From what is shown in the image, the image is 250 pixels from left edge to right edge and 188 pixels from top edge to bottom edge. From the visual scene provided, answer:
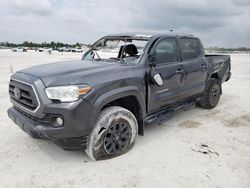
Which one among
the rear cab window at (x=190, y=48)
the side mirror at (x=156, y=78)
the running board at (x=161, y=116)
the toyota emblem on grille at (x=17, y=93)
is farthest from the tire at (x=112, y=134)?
the rear cab window at (x=190, y=48)

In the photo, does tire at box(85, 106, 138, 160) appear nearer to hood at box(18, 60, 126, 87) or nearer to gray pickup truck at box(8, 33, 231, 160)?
gray pickup truck at box(8, 33, 231, 160)

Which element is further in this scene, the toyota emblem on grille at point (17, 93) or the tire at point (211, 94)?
the tire at point (211, 94)

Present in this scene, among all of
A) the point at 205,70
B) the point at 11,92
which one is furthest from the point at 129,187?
the point at 205,70

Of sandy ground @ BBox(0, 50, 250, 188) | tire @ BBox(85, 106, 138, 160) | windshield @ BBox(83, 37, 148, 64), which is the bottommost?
sandy ground @ BBox(0, 50, 250, 188)

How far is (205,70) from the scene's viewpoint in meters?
5.37

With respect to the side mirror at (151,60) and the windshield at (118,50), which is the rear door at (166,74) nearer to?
the side mirror at (151,60)

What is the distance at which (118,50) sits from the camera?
4301 mm

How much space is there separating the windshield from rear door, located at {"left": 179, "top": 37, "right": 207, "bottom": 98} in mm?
1110

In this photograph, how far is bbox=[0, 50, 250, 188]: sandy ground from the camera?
2875mm

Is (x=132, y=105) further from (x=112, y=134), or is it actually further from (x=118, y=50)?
(x=118, y=50)

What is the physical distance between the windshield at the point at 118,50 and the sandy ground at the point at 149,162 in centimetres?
150

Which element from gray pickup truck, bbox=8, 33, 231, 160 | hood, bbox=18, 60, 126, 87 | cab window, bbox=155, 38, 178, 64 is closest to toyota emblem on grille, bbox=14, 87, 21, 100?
gray pickup truck, bbox=8, 33, 231, 160

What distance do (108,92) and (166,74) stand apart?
54.6 inches

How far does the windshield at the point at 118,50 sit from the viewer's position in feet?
13.0
